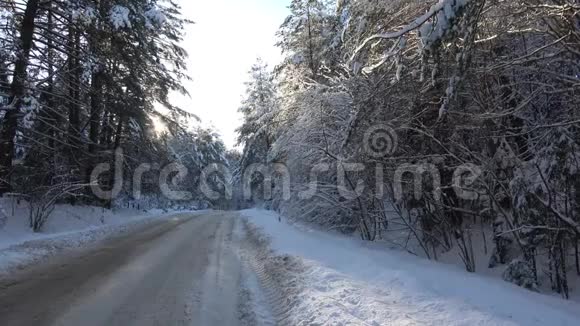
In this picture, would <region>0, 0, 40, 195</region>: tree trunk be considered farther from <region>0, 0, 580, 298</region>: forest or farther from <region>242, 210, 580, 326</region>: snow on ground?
<region>242, 210, 580, 326</region>: snow on ground

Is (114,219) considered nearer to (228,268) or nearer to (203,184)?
(228,268)

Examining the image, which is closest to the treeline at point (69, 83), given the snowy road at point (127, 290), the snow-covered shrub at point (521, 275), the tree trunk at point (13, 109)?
the tree trunk at point (13, 109)

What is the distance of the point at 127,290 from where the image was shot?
6723 mm

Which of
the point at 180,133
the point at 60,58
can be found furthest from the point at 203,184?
the point at 60,58

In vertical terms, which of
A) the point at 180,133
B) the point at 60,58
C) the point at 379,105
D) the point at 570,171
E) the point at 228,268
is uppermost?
the point at 60,58

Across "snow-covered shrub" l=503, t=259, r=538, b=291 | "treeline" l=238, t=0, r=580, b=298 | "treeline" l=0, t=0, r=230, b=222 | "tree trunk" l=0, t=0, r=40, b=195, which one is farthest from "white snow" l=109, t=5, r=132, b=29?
"snow-covered shrub" l=503, t=259, r=538, b=291

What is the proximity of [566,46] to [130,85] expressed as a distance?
14.9 m

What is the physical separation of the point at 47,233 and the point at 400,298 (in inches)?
462

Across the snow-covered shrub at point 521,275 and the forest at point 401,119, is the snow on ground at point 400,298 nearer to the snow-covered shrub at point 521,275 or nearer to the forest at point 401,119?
the snow-covered shrub at point 521,275

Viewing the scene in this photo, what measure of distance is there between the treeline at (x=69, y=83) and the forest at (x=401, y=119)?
75mm

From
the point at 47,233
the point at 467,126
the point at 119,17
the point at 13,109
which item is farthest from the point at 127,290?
the point at 119,17

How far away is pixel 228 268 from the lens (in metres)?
9.01

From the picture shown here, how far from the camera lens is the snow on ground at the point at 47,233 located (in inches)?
367

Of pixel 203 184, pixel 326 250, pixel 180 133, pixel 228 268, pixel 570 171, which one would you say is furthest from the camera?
pixel 203 184
